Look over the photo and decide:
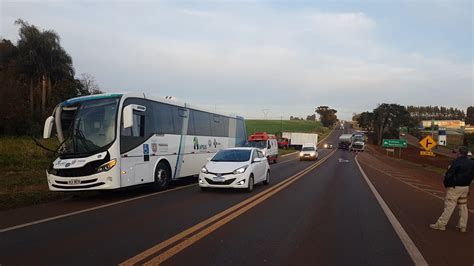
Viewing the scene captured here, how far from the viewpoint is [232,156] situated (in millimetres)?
15375

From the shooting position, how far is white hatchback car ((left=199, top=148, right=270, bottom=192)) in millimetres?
13820

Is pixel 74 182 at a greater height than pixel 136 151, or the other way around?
pixel 136 151

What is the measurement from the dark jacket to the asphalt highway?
5.08 feet

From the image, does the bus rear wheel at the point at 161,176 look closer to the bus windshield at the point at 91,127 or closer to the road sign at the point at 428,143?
the bus windshield at the point at 91,127

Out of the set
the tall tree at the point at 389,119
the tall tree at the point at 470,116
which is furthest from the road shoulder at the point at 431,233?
the tall tree at the point at 470,116

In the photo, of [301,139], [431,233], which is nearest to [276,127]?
[301,139]

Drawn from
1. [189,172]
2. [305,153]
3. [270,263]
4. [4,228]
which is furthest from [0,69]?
[270,263]

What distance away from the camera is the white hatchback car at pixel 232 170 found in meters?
13.8

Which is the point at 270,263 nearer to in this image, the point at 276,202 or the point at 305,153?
the point at 276,202

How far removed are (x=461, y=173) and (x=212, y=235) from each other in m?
4.84

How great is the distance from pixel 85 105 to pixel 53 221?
4.94m

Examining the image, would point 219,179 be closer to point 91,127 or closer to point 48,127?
point 91,127

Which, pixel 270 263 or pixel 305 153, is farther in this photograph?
pixel 305 153

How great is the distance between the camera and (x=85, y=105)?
1312 cm
